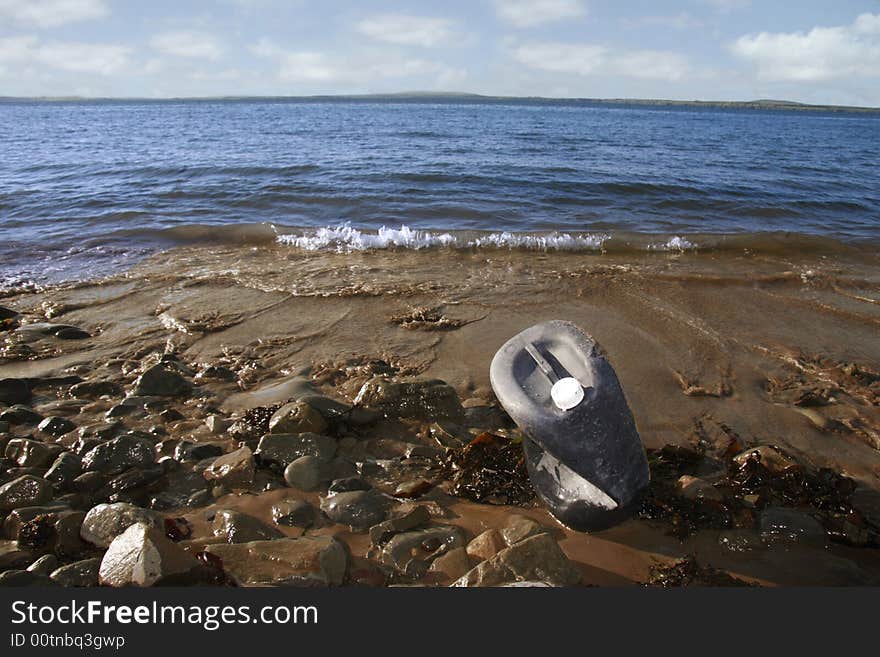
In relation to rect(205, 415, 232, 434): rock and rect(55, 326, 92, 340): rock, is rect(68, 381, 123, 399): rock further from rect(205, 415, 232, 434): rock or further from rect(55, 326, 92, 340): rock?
rect(55, 326, 92, 340): rock

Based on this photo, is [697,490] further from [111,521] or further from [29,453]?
[29,453]

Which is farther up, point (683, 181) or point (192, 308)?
point (683, 181)

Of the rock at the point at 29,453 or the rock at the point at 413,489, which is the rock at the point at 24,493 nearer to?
the rock at the point at 29,453

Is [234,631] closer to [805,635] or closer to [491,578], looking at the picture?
[491,578]

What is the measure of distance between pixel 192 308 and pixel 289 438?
153 inches

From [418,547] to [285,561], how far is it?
2.51 feet

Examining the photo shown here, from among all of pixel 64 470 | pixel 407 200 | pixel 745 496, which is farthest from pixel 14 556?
pixel 407 200

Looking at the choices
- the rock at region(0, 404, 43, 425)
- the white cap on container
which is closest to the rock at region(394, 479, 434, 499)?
the white cap on container

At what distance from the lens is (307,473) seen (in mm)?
3771

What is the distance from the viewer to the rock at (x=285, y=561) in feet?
9.13

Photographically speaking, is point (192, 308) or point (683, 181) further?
point (683, 181)

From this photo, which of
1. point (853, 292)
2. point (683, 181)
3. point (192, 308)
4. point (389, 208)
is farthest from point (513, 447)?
point (683, 181)

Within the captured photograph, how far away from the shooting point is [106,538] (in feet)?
10.1

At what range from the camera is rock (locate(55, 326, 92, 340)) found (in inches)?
240
